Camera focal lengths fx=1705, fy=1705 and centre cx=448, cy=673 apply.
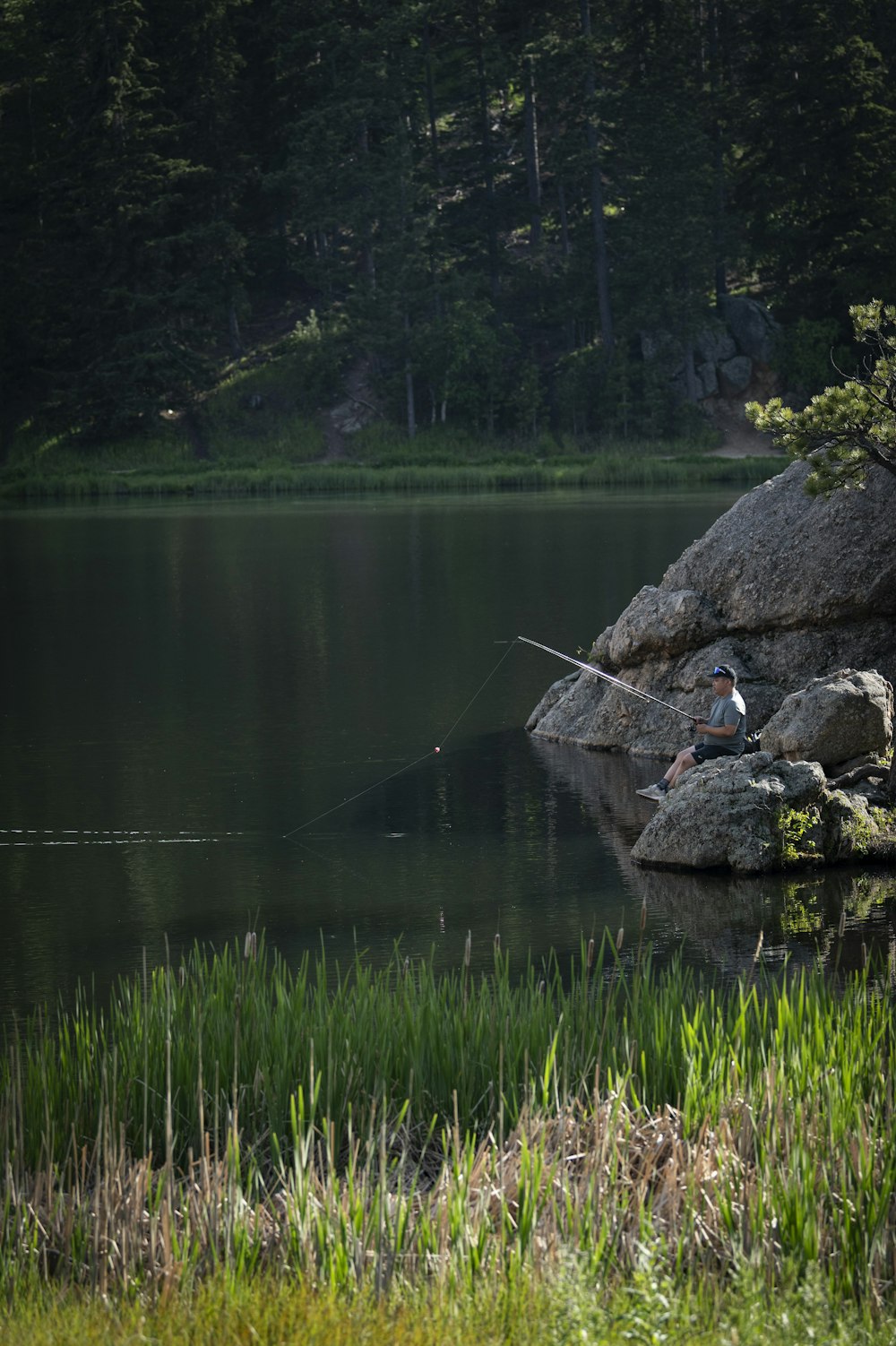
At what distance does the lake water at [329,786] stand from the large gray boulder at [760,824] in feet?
0.90

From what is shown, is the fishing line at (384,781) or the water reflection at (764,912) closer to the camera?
the water reflection at (764,912)

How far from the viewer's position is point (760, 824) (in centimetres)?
1364

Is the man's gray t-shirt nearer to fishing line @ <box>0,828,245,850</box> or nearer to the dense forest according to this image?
fishing line @ <box>0,828,245,850</box>

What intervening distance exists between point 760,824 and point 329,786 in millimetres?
5334

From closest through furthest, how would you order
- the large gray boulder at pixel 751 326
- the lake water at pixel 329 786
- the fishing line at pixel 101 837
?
the lake water at pixel 329 786, the fishing line at pixel 101 837, the large gray boulder at pixel 751 326

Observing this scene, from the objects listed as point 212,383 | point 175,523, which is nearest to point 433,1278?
point 175,523

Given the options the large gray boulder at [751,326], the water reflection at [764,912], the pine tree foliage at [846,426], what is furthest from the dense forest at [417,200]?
the water reflection at [764,912]

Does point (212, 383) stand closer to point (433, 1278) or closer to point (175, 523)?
point (175, 523)

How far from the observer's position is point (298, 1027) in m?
7.86

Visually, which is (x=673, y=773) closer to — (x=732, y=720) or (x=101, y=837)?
(x=732, y=720)

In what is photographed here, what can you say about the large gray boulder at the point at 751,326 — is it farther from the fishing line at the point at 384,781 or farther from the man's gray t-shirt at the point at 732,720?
the man's gray t-shirt at the point at 732,720

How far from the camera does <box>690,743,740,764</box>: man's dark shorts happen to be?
15.1 metres

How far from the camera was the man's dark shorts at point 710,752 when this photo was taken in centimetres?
1509

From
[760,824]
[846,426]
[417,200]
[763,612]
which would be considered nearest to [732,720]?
[760,824]
